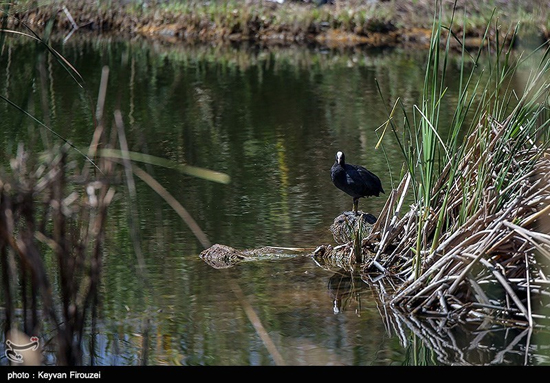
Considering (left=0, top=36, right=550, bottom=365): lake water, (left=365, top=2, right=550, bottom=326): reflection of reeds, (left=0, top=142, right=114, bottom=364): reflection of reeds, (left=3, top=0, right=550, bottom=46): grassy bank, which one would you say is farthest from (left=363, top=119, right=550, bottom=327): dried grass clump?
(left=3, top=0, right=550, bottom=46): grassy bank

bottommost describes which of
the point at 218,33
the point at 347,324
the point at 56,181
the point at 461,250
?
the point at 218,33

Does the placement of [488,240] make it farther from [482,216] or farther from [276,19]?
[276,19]

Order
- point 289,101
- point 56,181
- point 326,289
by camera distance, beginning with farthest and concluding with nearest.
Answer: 1. point 289,101
2. point 326,289
3. point 56,181

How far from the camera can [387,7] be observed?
749 inches

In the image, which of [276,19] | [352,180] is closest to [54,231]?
[352,180]

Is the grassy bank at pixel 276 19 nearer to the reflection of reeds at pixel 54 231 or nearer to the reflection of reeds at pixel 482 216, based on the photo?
the reflection of reeds at pixel 482 216

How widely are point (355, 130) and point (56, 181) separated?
7.52 metres

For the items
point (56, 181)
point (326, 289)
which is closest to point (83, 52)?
point (326, 289)

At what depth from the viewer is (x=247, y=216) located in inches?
276

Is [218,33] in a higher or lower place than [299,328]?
lower

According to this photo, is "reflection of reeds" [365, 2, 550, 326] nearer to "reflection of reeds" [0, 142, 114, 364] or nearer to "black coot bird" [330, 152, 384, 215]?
"black coot bird" [330, 152, 384, 215]

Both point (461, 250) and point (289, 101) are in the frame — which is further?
point (289, 101)

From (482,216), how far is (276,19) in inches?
574

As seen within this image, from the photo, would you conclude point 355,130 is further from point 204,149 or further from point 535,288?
point 535,288
